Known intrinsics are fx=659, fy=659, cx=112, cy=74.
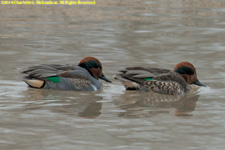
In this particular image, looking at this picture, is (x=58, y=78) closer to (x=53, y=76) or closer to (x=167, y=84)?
(x=53, y=76)

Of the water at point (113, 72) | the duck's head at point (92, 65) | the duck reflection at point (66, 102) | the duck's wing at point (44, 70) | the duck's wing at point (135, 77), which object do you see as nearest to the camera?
the water at point (113, 72)

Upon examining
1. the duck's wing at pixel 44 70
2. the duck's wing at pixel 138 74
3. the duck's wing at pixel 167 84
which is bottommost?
the duck's wing at pixel 167 84

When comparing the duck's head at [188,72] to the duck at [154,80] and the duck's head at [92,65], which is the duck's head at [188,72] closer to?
the duck at [154,80]

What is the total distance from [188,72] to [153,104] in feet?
4.84

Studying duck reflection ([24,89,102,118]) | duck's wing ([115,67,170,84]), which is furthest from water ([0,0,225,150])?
duck's wing ([115,67,170,84])

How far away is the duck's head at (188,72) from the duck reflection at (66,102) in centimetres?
164

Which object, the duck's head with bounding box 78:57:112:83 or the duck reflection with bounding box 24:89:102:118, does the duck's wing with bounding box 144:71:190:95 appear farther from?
the duck reflection with bounding box 24:89:102:118

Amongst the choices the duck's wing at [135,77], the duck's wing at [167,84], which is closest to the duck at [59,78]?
the duck's wing at [135,77]

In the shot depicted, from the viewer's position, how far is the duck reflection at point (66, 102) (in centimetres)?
977

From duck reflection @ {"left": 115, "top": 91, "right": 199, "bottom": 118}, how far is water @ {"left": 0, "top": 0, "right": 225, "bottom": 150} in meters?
0.02

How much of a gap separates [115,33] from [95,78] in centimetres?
632

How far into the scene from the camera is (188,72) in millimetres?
11719

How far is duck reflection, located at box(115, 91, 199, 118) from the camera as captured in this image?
32.3 feet

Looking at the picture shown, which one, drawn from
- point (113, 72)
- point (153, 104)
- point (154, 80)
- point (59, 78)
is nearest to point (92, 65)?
point (59, 78)
